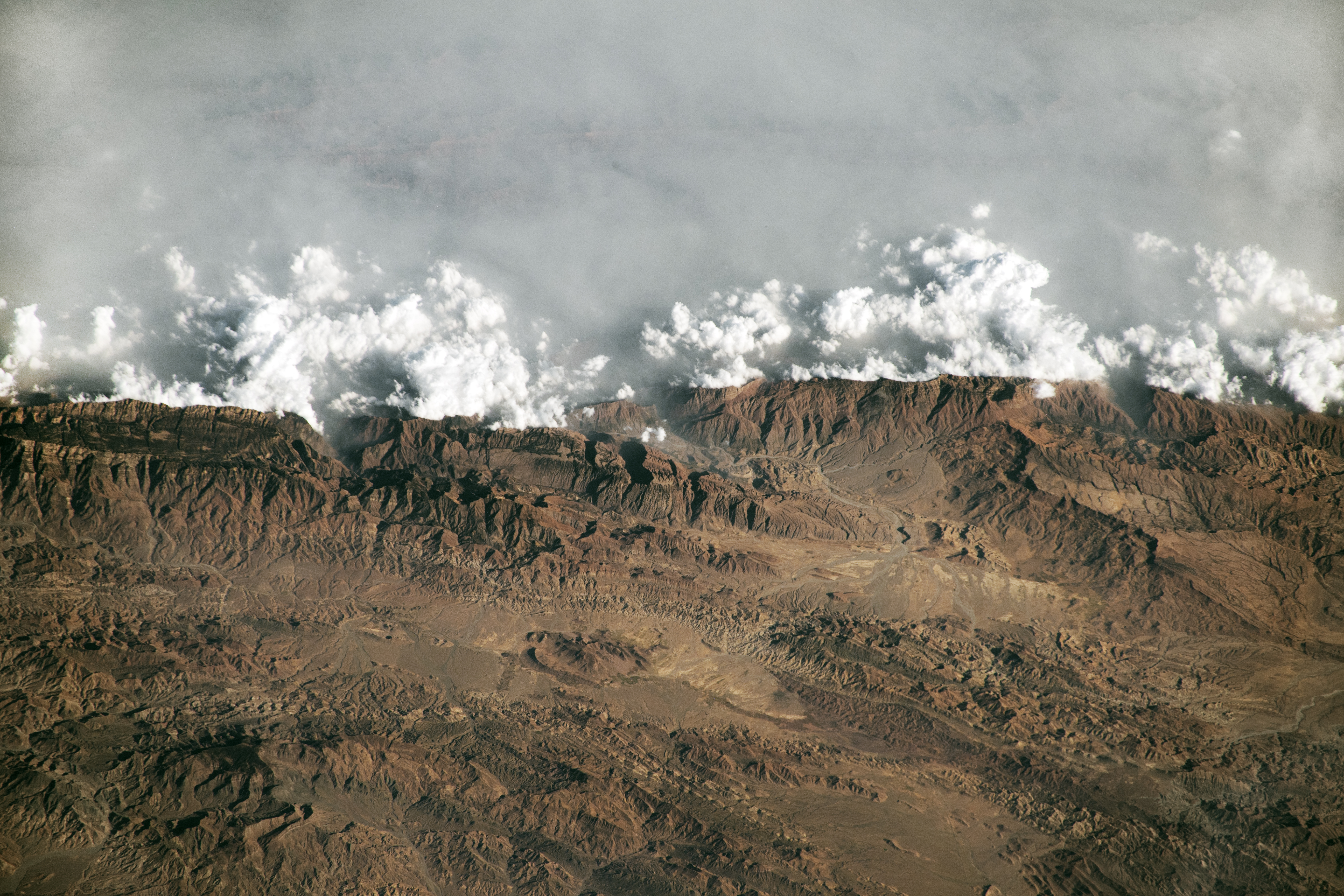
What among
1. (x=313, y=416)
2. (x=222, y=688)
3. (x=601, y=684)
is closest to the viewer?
(x=222, y=688)

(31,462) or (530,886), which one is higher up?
(31,462)

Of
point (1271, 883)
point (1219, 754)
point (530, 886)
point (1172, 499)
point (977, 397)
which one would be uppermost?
point (977, 397)

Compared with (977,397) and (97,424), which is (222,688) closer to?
(97,424)

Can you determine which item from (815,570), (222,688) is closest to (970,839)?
(815,570)

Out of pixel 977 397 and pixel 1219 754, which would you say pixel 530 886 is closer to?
pixel 1219 754

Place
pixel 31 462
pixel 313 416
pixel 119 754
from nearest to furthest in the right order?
pixel 119 754
pixel 31 462
pixel 313 416

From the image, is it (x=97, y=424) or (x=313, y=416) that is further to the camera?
(x=313, y=416)
